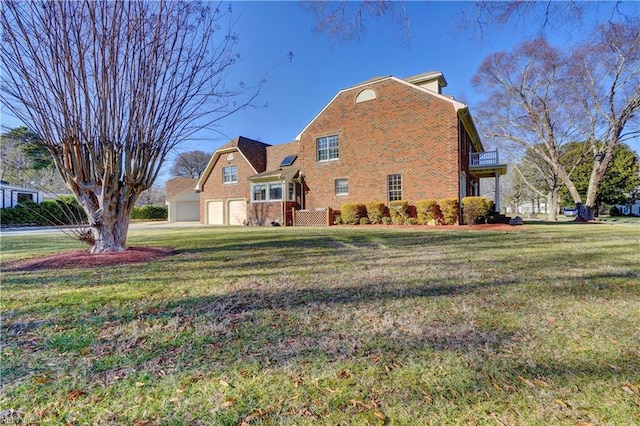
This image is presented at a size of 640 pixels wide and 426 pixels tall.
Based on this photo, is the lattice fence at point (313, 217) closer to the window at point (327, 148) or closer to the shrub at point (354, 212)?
the shrub at point (354, 212)

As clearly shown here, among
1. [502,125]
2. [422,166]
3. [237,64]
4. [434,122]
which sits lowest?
[422,166]

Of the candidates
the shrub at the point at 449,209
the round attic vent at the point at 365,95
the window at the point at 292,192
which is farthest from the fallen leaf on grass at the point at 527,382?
the window at the point at 292,192

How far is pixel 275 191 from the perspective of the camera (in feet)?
65.4

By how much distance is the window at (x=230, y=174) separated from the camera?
2283 cm

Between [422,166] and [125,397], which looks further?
[422,166]

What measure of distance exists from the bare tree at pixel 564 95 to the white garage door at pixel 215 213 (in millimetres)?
22008

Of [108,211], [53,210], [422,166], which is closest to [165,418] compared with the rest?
[108,211]

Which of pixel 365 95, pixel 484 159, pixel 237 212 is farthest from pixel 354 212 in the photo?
pixel 237 212

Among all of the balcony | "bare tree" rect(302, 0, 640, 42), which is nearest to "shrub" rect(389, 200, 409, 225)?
the balcony

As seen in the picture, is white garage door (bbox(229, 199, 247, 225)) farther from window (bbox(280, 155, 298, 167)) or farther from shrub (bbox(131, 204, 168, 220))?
shrub (bbox(131, 204, 168, 220))

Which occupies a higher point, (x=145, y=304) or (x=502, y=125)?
(x=502, y=125)

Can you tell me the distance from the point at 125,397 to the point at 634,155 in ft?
159

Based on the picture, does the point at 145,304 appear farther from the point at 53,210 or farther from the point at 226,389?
the point at 53,210

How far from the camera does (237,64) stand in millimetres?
7133
